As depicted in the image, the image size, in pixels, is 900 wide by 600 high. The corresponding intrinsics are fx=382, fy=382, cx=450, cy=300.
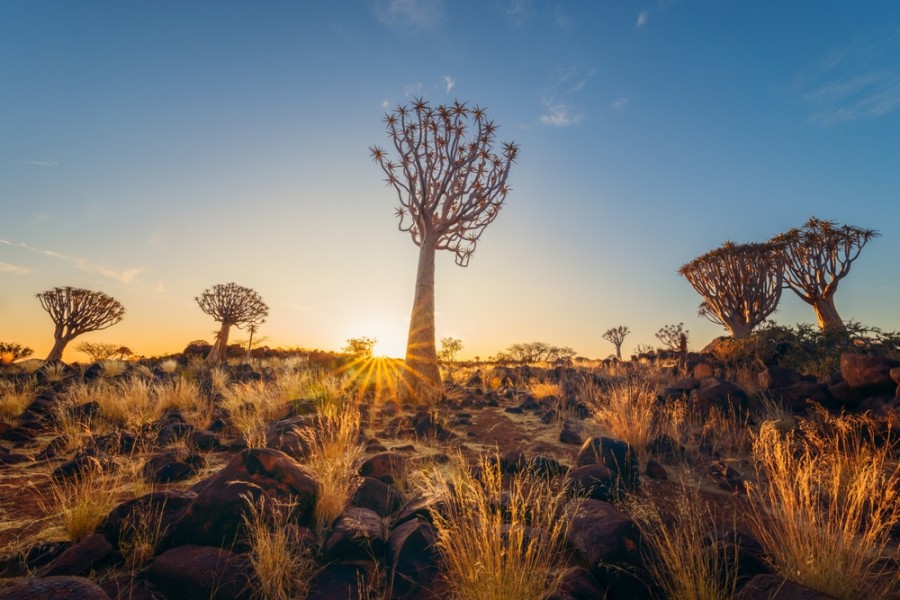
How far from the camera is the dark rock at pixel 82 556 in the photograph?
2.67 metres

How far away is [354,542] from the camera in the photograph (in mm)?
3041

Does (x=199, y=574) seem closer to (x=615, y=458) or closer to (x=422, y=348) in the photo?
(x=615, y=458)

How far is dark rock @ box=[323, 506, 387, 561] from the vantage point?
9.92ft

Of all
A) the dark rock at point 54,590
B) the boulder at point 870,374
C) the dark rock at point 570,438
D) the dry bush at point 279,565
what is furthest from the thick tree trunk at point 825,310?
the dark rock at point 54,590

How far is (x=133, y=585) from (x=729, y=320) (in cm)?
2466

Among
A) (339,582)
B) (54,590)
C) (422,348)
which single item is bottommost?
(339,582)

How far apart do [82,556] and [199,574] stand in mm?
950

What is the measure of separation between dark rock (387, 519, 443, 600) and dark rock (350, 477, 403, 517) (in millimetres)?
848

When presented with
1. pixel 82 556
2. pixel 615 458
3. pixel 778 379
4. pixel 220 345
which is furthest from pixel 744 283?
pixel 220 345

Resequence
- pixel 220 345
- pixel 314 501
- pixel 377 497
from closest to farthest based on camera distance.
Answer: pixel 314 501, pixel 377 497, pixel 220 345

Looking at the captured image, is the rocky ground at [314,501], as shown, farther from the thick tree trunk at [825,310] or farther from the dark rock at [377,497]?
the thick tree trunk at [825,310]

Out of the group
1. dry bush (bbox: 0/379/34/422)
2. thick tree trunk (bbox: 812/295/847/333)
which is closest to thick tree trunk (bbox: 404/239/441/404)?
dry bush (bbox: 0/379/34/422)

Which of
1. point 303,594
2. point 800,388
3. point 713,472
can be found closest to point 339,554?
point 303,594

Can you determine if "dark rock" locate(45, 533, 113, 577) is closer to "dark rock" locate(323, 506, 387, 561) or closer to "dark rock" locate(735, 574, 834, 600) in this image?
"dark rock" locate(323, 506, 387, 561)
